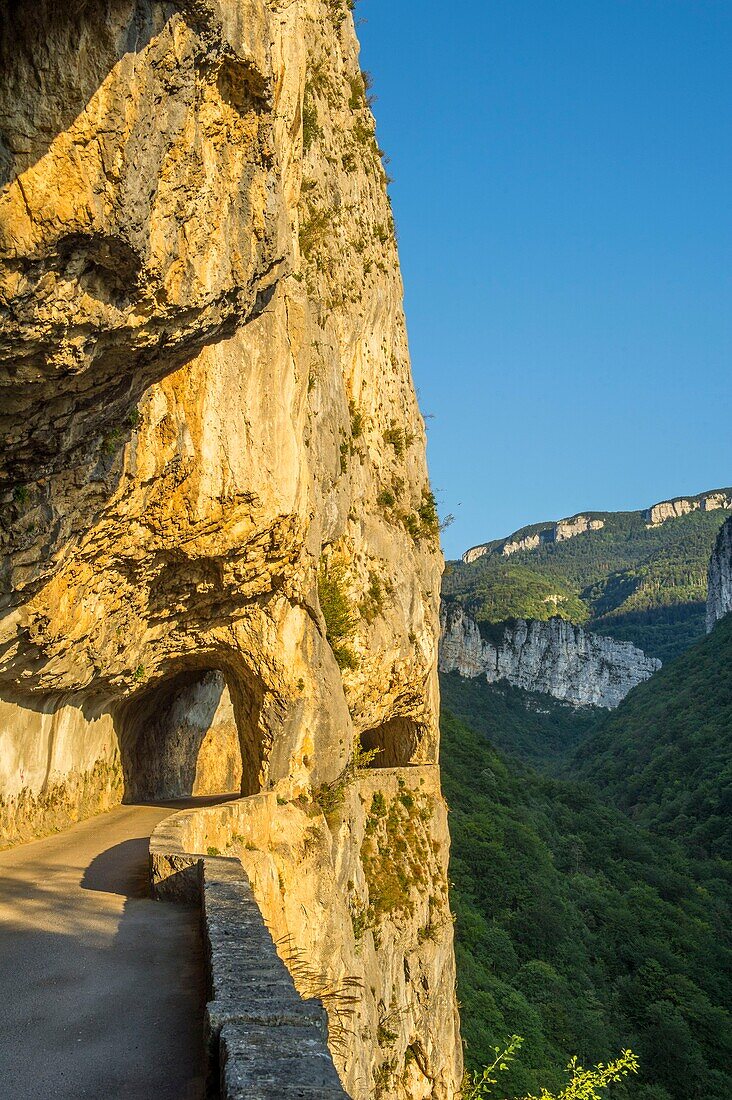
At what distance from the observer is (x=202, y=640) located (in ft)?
52.3

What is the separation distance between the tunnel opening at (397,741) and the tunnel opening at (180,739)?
4.06 metres

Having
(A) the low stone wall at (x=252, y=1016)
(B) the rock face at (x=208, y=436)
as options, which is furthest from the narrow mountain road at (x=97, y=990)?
(B) the rock face at (x=208, y=436)

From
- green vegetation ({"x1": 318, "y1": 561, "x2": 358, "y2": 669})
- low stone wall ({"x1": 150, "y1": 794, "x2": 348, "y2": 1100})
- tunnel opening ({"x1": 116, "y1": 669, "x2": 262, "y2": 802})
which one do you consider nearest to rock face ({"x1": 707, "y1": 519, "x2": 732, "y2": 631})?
tunnel opening ({"x1": 116, "y1": 669, "x2": 262, "y2": 802})

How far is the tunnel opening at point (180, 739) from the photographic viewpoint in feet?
70.3

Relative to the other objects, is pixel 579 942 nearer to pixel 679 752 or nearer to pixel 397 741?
pixel 397 741

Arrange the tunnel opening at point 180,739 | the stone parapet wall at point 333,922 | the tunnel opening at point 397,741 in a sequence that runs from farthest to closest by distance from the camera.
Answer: the tunnel opening at point 397,741 → the tunnel opening at point 180,739 → the stone parapet wall at point 333,922

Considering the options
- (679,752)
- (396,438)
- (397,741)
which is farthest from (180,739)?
(679,752)

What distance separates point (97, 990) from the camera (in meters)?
6.09

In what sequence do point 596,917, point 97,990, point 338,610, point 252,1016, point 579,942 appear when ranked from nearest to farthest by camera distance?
point 252,1016, point 97,990, point 338,610, point 579,942, point 596,917

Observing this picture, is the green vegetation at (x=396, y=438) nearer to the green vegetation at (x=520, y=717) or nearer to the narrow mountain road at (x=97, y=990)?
the narrow mountain road at (x=97, y=990)

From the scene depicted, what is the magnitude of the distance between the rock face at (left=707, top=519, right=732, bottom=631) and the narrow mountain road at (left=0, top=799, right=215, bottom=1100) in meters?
127

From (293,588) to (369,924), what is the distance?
8.12 meters

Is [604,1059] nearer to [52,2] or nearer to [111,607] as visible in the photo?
[111,607]

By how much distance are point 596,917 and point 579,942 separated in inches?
179
